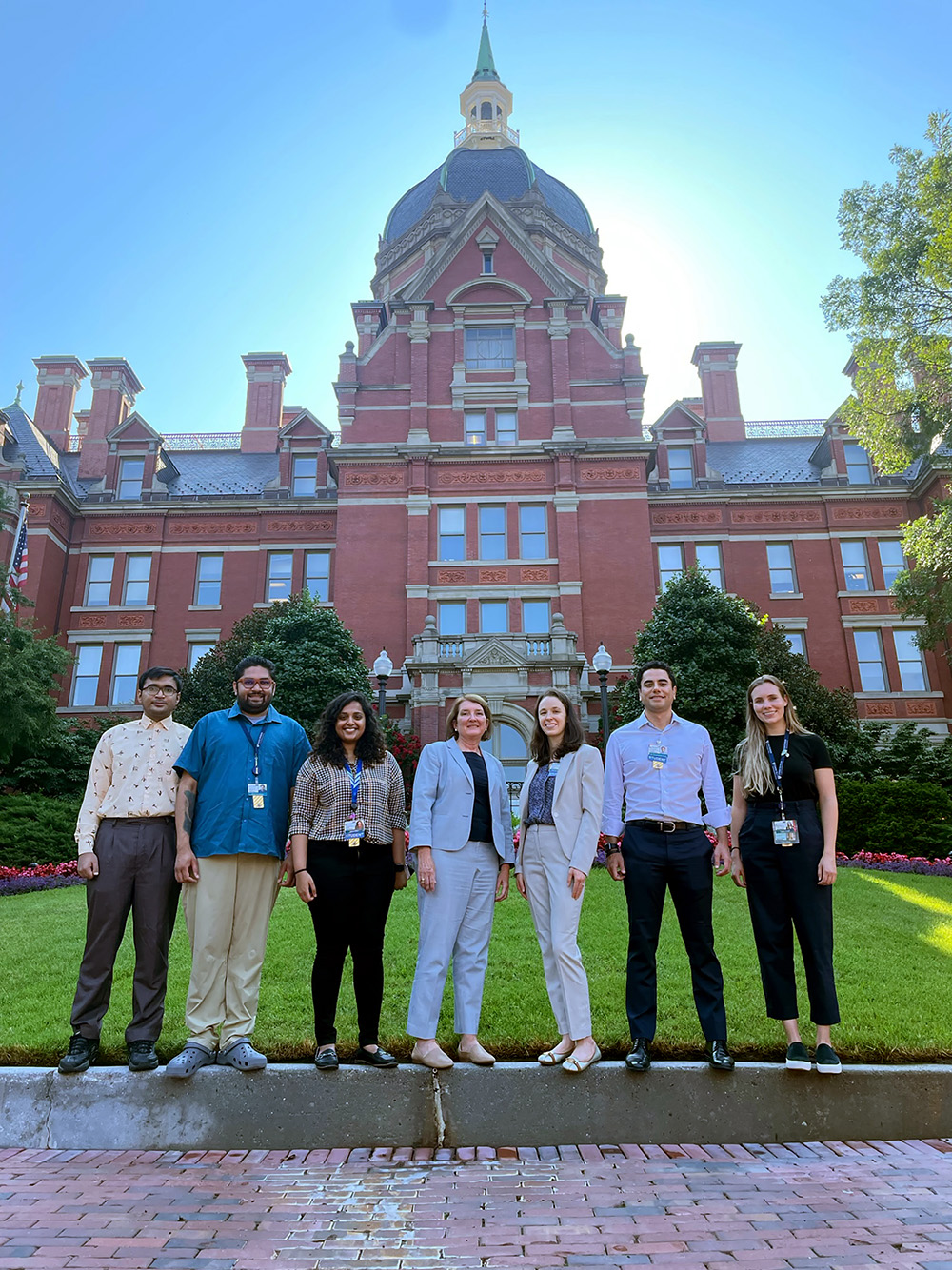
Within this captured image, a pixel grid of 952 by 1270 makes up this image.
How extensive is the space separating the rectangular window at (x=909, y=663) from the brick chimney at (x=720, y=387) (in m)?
10.8

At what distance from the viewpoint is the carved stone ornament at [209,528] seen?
30.8 m

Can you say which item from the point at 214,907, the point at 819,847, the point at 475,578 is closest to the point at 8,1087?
the point at 214,907

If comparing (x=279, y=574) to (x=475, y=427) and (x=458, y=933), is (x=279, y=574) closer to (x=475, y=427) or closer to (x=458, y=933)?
(x=475, y=427)

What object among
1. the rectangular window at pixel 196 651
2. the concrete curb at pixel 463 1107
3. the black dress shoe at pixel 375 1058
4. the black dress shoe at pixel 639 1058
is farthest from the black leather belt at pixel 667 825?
the rectangular window at pixel 196 651

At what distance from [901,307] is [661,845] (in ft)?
56.7

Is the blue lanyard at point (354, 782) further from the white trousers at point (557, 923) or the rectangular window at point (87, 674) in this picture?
the rectangular window at point (87, 674)

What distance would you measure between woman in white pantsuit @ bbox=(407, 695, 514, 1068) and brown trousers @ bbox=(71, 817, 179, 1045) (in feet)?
5.39

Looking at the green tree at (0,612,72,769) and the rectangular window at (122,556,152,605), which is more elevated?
the rectangular window at (122,556,152,605)

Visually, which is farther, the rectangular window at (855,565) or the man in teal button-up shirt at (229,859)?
the rectangular window at (855,565)

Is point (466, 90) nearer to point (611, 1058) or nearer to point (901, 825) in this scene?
point (901, 825)

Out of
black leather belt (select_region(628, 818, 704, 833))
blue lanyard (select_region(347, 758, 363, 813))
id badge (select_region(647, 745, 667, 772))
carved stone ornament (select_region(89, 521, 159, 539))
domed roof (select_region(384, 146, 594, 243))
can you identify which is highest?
domed roof (select_region(384, 146, 594, 243))

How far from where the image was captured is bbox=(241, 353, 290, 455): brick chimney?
36.1m

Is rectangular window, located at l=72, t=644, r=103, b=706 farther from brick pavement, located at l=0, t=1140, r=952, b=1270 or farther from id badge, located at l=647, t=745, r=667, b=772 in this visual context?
id badge, located at l=647, t=745, r=667, b=772

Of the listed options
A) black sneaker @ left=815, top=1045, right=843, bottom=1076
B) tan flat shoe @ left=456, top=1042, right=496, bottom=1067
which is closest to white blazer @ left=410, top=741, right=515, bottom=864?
tan flat shoe @ left=456, top=1042, right=496, bottom=1067
